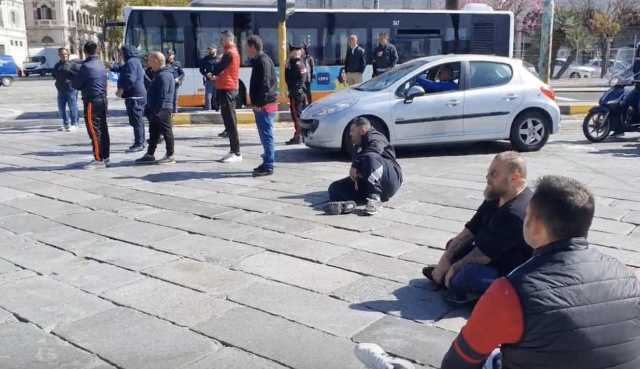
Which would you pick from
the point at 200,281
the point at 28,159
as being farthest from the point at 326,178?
the point at 28,159

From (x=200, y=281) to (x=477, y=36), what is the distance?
16292 mm

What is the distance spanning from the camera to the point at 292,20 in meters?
17.9

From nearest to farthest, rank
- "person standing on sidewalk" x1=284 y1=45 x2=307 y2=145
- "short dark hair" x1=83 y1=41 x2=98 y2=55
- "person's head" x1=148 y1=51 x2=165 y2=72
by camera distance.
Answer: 1. "short dark hair" x1=83 y1=41 x2=98 y2=55
2. "person's head" x1=148 y1=51 x2=165 y2=72
3. "person standing on sidewalk" x1=284 y1=45 x2=307 y2=145

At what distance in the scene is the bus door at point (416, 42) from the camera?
18.5 metres

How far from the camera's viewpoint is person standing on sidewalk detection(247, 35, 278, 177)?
8.05 meters

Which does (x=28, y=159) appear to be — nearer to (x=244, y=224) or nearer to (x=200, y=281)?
(x=244, y=224)

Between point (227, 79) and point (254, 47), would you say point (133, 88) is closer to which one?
point (227, 79)

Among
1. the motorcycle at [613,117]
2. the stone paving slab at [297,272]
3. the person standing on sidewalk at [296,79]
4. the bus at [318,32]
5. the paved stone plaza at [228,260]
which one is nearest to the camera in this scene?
the paved stone plaza at [228,260]

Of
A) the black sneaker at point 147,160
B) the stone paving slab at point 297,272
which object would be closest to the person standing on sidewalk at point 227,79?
the black sneaker at point 147,160

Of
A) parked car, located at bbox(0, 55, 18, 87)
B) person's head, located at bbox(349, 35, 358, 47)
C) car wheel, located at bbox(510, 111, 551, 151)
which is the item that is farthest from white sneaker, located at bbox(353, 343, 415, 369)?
parked car, located at bbox(0, 55, 18, 87)

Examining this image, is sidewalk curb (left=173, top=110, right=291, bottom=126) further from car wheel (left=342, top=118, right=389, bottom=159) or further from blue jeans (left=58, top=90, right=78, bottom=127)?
car wheel (left=342, top=118, right=389, bottom=159)

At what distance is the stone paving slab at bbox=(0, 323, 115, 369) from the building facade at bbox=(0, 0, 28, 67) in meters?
69.8

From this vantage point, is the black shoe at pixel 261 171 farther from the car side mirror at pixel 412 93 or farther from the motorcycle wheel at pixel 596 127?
the motorcycle wheel at pixel 596 127

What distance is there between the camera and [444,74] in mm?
9547
